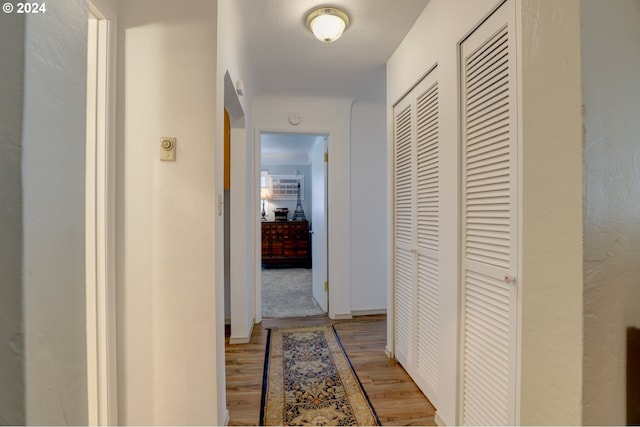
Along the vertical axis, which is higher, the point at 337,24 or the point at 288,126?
the point at 337,24

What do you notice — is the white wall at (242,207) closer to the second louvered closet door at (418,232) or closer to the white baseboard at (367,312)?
the white baseboard at (367,312)

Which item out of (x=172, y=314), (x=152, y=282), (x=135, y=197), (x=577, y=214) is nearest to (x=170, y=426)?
(x=172, y=314)

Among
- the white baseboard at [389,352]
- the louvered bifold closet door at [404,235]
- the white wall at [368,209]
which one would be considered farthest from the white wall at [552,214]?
the white wall at [368,209]

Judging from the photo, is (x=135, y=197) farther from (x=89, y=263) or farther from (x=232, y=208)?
(x=232, y=208)

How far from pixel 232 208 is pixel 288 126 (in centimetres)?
113

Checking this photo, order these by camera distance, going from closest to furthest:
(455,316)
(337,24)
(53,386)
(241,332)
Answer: (53,386) → (455,316) → (337,24) → (241,332)

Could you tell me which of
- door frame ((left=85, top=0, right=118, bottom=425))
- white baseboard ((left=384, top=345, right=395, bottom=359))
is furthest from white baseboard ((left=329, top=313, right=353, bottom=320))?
door frame ((left=85, top=0, right=118, bottom=425))

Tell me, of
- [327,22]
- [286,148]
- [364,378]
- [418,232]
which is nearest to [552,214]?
[418,232]

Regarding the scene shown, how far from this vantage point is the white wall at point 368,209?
3279 millimetres

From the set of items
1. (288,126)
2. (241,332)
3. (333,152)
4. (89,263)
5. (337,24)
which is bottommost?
(241,332)

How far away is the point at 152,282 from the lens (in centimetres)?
137

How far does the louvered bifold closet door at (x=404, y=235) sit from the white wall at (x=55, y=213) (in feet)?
6.00

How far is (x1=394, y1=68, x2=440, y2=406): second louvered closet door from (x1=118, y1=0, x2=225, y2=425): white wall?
4.10 ft

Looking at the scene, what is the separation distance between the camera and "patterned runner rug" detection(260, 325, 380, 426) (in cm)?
163
